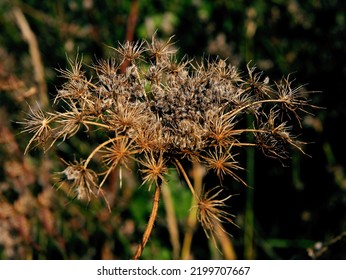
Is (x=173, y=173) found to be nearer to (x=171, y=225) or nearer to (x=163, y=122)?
(x=171, y=225)

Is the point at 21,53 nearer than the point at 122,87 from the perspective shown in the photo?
No

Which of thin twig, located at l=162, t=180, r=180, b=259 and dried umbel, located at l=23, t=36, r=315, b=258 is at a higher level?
thin twig, located at l=162, t=180, r=180, b=259

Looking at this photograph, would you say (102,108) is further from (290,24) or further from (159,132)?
(290,24)

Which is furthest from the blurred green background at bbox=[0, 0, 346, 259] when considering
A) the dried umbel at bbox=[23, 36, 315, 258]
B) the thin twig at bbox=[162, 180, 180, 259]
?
the dried umbel at bbox=[23, 36, 315, 258]

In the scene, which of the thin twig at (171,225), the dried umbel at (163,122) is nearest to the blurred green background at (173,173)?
the thin twig at (171,225)

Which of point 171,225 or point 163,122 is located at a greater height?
point 171,225

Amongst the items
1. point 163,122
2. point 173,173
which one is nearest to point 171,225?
point 173,173

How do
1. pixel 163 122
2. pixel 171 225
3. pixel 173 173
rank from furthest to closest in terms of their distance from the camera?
pixel 173 173 → pixel 171 225 → pixel 163 122

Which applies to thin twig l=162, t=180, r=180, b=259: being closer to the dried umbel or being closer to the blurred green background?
the blurred green background
